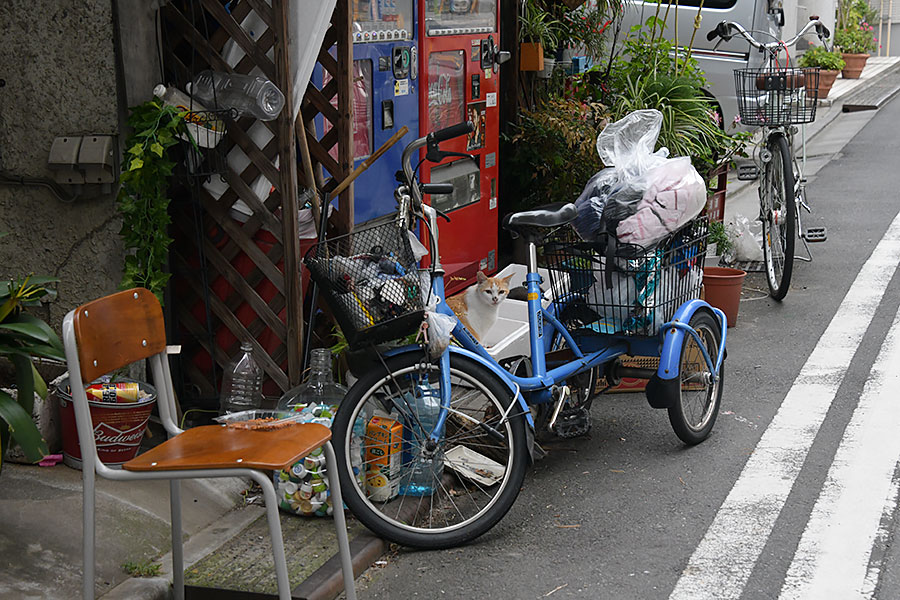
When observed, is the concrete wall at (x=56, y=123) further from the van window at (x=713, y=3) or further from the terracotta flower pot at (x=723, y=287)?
the van window at (x=713, y=3)

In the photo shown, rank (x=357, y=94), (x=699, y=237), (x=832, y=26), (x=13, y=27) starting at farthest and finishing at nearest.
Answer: (x=832, y=26)
(x=357, y=94)
(x=699, y=237)
(x=13, y=27)

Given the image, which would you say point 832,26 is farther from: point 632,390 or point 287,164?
point 287,164

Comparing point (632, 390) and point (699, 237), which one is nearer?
point (699, 237)

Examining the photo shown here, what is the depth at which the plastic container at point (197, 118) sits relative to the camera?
175 inches

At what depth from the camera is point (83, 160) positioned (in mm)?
4406

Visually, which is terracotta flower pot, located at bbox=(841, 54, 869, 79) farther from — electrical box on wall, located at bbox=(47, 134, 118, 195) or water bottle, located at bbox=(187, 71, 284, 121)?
electrical box on wall, located at bbox=(47, 134, 118, 195)

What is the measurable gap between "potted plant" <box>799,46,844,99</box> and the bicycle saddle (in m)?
14.6

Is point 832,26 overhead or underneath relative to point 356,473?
overhead

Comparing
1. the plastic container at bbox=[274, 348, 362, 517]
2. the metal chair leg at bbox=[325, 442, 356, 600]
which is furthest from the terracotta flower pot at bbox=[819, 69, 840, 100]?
the metal chair leg at bbox=[325, 442, 356, 600]

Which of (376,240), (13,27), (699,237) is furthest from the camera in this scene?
(699,237)

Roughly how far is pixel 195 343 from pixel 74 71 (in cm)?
137

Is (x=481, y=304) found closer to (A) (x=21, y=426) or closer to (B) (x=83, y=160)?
(B) (x=83, y=160)

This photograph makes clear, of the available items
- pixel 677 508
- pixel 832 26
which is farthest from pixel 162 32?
pixel 832 26

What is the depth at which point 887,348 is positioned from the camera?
6371 mm
